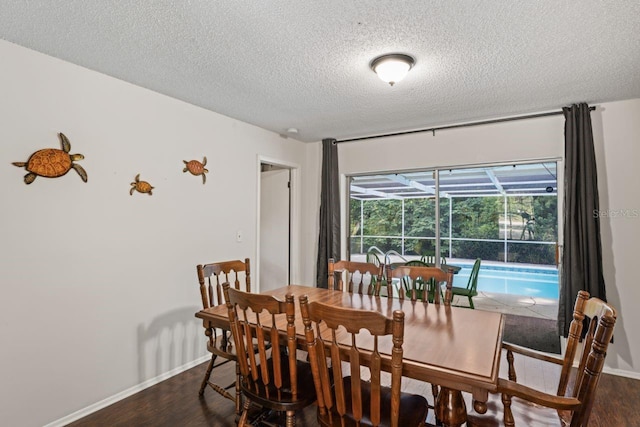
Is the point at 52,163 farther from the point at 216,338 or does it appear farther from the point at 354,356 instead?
the point at 354,356

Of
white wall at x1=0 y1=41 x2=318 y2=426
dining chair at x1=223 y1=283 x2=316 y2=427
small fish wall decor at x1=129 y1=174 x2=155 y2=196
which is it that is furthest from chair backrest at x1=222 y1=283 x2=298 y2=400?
small fish wall decor at x1=129 y1=174 x2=155 y2=196

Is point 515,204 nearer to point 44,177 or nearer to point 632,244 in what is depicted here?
point 632,244

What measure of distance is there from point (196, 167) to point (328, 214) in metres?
1.78

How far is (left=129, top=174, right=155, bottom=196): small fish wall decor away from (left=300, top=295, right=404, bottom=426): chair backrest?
1.95 metres

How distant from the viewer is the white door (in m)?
4.54

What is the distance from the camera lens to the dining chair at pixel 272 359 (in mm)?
1606

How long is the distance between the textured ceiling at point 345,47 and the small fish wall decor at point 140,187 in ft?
2.54

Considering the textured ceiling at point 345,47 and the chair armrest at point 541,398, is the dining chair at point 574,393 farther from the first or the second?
the textured ceiling at point 345,47

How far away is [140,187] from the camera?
8.99 ft

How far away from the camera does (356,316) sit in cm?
134

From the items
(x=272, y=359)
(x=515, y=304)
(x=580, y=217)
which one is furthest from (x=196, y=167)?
(x=515, y=304)

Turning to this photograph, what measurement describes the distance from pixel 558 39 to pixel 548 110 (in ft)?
4.98

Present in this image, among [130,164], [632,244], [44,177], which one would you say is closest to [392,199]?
[632,244]
